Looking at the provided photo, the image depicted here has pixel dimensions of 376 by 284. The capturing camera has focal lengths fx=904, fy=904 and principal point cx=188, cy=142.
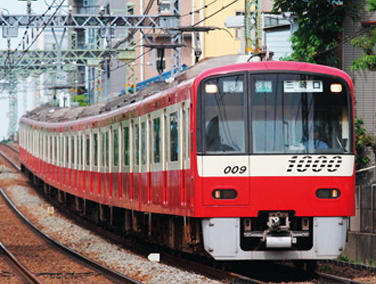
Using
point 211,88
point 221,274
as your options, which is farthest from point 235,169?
point 221,274

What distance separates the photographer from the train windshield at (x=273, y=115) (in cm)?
1038

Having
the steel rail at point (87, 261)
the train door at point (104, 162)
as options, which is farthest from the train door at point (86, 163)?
the train door at point (104, 162)

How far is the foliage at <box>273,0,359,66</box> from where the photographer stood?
17438mm

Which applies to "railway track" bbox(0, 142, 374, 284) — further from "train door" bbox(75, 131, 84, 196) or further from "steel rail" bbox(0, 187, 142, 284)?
"train door" bbox(75, 131, 84, 196)

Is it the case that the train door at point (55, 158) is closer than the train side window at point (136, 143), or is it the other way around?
the train side window at point (136, 143)

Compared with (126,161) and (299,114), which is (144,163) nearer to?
(126,161)

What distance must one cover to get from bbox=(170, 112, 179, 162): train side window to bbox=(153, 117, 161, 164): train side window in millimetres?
892

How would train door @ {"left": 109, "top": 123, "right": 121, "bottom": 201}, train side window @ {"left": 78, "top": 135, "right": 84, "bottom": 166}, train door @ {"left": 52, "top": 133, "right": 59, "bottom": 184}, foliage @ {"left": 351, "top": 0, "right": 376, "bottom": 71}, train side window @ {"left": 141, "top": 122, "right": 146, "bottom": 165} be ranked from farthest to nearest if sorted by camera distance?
train door @ {"left": 52, "top": 133, "right": 59, "bottom": 184}, train side window @ {"left": 78, "top": 135, "right": 84, "bottom": 166}, train door @ {"left": 109, "top": 123, "right": 121, "bottom": 201}, foliage @ {"left": 351, "top": 0, "right": 376, "bottom": 71}, train side window @ {"left": 141, "top": 122, "right": 146, "bottom": 165}

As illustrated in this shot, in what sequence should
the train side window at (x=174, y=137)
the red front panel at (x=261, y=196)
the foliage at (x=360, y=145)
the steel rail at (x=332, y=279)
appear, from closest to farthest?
1. the steel rail at (x=332, y=279)
2. the red front panel at (x=261, y=196)
3. the train side window at (x=174, y=137)
4. the foliage at (x=360, y=145)

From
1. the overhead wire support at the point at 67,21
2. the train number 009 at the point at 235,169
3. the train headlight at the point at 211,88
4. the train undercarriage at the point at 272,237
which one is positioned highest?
the overhead wire support at the point at 67,21

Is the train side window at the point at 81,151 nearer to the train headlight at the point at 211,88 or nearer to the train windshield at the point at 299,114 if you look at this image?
the train headlight at the point at 211,88

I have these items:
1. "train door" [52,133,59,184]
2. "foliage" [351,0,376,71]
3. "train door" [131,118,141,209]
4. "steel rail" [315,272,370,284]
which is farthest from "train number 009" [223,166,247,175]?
"train door" [52,133,59,184]

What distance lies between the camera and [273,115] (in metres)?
10.4

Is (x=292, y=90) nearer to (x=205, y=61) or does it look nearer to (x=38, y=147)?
(x=205, y=61)
